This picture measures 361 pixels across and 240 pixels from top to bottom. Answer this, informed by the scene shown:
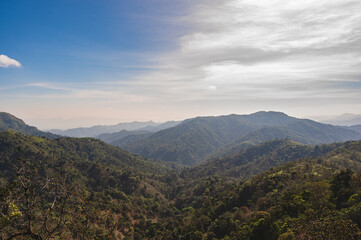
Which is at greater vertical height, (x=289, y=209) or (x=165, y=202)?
(x=289, y=209)

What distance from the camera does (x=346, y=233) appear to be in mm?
17188

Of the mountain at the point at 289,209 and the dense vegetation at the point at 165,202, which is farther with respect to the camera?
the mountain at the point at 289,209

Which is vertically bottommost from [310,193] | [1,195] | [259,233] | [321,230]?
[259,233]

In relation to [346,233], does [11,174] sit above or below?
below

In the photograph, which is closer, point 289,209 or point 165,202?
point 289,209

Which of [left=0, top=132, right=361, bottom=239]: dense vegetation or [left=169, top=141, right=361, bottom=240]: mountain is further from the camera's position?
[left=169, top=141, right=361, bottom=240]: mountain

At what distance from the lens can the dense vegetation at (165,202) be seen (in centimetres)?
1429

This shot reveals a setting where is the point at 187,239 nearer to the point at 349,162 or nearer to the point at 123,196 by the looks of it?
the point at 123,196

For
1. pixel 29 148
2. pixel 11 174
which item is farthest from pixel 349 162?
pixel 29 148

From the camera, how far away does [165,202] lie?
154000 mm

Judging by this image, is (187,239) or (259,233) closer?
(259,233)

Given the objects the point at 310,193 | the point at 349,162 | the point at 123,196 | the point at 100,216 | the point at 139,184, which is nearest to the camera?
the point at 100,216

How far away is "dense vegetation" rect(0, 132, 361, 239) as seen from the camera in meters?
14.3

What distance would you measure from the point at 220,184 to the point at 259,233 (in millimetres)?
115283
